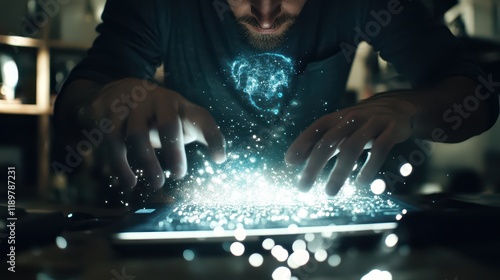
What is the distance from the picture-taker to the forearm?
73cm

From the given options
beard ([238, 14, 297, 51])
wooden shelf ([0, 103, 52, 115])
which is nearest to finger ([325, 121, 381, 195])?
beard ([238, 14, 297, 51])

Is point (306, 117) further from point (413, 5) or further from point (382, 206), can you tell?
point (413, 5)

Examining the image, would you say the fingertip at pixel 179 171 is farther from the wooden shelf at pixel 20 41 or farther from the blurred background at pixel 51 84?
the wooden shelf at pixel 20 41

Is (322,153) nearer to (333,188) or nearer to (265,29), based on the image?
(333,188)

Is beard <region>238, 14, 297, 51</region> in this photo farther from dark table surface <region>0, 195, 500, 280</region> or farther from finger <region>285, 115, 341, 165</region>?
dark table surface <region>0, 195, 500, 280</region>

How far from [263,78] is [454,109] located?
1.25 ft

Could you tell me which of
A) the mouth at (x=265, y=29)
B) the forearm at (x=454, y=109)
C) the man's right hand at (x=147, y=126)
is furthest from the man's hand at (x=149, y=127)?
the forearm at (x=454, y=109)

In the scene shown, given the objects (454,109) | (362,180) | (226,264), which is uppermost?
(454,109)

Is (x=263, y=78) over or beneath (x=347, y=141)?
over

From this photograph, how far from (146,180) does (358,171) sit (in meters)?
0.37

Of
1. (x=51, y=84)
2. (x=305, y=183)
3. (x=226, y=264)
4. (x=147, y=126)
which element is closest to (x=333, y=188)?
(x=305, y=183)

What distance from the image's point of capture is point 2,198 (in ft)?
2.11

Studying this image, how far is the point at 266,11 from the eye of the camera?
30.0 inches

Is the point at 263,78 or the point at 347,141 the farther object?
the point at 263,78
